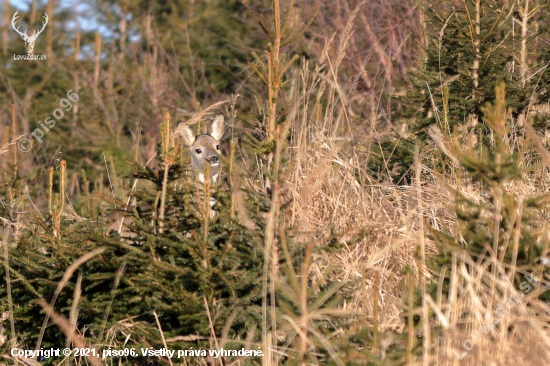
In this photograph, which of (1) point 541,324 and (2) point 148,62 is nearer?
(1) point 541,324

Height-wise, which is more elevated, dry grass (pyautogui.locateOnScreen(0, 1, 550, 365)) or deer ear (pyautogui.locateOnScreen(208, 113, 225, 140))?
deer ear (pyautogui.locateOnScreen(208, 113, 225, 140))

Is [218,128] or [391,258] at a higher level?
[218,128]

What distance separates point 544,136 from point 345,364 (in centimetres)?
339

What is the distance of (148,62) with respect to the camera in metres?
13.8

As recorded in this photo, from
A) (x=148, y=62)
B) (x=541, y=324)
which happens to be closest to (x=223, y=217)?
(x=541, y=324)

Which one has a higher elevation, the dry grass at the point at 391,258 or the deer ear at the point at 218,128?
the deer ear at the point at 218,128

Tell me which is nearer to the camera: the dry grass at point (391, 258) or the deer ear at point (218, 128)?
the dry grass at point (391, 258)

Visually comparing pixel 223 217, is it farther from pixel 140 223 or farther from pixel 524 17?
pixel 524 17

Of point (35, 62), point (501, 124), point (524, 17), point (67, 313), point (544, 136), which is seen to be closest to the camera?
point (501, 124)

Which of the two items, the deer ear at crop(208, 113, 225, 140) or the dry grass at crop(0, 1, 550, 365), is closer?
the dry grass at crop(0, 1, 550, 365)

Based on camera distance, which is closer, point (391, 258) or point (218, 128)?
point (391, 258)

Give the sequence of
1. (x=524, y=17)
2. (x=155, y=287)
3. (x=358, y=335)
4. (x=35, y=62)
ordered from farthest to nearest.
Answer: (x=35, y=62) → (x=524, y=17) → (x=155, y=287) → (x=358, y=335)

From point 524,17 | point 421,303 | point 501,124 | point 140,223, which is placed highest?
point 524,17

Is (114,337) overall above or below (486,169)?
below
